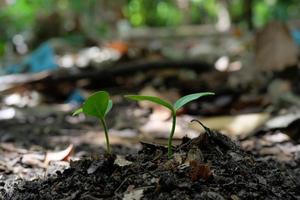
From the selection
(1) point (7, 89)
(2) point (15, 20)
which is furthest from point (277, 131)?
(2) point (15, 20)

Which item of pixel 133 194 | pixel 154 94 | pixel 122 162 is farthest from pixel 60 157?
pixel 154 94

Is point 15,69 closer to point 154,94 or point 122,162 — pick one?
point 154,94

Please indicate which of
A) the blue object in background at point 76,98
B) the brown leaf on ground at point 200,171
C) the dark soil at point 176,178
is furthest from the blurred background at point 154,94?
the brown leaf on ground at point 200,171

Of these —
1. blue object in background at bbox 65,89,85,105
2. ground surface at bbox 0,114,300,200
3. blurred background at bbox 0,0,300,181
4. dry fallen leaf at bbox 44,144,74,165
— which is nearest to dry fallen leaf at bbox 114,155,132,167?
ground surface at bbox 0,114,300,200

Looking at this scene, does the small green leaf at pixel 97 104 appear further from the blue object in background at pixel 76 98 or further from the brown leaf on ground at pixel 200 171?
the blue object in background at pixel 76 98

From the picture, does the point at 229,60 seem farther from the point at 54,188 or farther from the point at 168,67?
the point at 54,188

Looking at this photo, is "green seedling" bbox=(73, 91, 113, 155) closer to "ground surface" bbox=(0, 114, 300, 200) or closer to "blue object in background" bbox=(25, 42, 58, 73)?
"ground surface" bbox=(0, 114, 300, 200)
